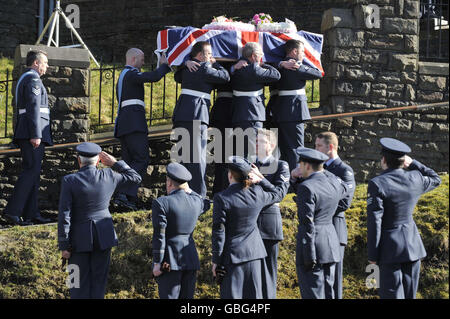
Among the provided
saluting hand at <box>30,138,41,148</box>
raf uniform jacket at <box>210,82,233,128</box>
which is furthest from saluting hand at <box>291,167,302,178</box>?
saluting hand at <box>30,138,41,148</box>

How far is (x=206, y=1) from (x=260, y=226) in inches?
405

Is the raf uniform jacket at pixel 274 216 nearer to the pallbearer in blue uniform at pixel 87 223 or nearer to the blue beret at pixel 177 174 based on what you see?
the blue beret at pixel 177 174

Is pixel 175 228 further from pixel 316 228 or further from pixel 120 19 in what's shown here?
pixel 120 19

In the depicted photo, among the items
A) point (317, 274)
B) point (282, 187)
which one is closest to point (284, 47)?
point (282, 187)

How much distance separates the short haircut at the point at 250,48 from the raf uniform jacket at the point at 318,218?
7.62 ft

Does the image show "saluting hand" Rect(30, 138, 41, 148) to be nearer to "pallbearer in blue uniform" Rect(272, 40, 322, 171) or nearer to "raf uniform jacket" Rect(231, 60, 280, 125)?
"raf uniform jacket" Rect(231, 60, 280, 125)

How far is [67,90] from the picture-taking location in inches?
432

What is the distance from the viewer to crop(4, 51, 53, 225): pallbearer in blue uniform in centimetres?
931

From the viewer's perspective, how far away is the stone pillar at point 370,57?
1170 centimetres

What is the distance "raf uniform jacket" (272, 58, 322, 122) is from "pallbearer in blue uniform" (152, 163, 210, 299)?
2431 millimetres

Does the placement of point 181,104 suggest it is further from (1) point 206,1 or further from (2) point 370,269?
(1) point 206,1

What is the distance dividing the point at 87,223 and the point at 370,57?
567 cm

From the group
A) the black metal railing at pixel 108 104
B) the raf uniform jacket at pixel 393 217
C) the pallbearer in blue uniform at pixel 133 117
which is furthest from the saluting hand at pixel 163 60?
the raf uniform jacket at pixel 393 217

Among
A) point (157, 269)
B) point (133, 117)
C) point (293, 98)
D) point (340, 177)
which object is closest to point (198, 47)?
point (133, 117)
